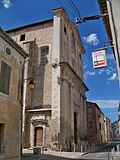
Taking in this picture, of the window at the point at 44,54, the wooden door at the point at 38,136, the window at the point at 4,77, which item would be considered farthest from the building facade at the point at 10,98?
the window at the point at 44,54

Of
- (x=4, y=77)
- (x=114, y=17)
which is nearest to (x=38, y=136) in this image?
(x=4, y=77)

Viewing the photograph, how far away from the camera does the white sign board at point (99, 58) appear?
9.98m

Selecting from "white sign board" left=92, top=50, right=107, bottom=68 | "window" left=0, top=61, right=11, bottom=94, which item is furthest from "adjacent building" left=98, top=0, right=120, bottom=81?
"window" left=0, top=61, right=11, bottom=94

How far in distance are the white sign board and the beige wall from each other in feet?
19.6

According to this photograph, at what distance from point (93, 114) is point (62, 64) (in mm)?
31386

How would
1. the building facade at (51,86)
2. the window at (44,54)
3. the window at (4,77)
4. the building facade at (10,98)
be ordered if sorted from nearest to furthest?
the building facade at (10,98), the window at (4,77), the building facade at (51,86), the window at (44,54)

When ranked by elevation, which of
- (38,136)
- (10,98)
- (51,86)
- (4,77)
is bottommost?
(38,136)

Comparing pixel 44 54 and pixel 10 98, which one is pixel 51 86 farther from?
pixel 10 98

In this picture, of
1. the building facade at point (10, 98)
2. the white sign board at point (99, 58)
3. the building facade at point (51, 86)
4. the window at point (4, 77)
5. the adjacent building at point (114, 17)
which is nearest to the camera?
the adjacent building at point (114, 17)

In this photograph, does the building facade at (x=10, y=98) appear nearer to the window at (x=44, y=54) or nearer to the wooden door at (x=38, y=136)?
the wooden door at (x=38, y=136)

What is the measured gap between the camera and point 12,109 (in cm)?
1454

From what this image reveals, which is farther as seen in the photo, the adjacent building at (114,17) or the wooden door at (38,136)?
the wooden door at (38,136)

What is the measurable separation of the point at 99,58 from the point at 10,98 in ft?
22.2

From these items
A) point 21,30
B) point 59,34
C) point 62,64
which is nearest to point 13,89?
point 62,64
